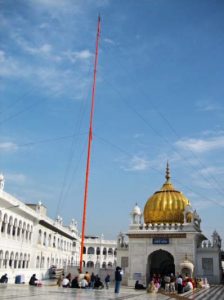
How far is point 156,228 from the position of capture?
39.3m

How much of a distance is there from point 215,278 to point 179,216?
24.3 feet

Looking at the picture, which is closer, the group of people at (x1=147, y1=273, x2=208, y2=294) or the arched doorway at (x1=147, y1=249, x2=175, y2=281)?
the group of people at (x1=147, y1=273, x2=208, y2=294)

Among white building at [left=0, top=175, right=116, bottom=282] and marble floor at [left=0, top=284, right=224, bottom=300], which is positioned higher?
white building at [left=0, top=175, right=116, bottom=282]

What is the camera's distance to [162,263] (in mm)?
41625

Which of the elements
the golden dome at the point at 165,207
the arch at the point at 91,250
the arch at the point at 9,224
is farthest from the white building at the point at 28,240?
the arch at the point at 91,250

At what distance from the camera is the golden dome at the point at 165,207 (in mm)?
41062

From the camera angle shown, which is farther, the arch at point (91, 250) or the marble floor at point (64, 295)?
the arch at point (91, 250)

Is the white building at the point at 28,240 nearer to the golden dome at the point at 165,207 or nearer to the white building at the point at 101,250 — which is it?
the golden dome at the point at 165,207

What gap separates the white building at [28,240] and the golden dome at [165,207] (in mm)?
13195

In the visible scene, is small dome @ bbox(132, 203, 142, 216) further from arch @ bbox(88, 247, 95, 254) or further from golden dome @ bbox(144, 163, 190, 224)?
arch @ bbox(88, 247, 95, 254)

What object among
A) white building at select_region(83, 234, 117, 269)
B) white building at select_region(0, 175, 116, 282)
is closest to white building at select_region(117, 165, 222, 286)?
white building at select_region(0, 175, 116, 282)

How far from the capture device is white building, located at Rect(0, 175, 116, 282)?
1480 inches

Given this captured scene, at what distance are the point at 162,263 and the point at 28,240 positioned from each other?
17.3 m

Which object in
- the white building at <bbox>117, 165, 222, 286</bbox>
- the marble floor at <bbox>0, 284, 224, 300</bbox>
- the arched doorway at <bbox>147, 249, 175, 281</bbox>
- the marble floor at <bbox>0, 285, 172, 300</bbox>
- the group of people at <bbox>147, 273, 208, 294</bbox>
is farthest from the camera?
the arched doorway at <bbox>147, 249, 175, 281</bbox>
